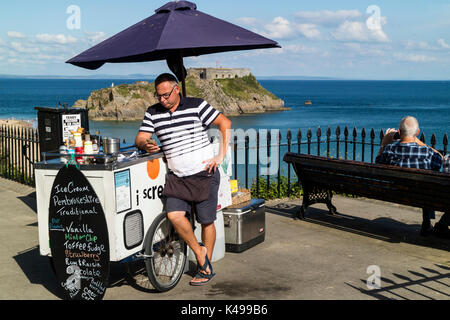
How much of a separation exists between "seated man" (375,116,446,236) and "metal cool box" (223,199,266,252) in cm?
187

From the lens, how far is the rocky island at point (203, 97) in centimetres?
9838

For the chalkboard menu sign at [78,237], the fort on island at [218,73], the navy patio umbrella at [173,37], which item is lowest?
the chalkboard menu sign at [78,237]

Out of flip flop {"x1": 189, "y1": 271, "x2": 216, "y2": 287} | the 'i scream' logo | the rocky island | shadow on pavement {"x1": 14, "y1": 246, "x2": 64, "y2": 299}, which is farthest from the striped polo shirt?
the rocky island

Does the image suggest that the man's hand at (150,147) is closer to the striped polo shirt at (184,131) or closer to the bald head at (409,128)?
the striped polo shirt at (184,131)

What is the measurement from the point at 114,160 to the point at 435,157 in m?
4.05

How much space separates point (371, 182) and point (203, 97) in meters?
105

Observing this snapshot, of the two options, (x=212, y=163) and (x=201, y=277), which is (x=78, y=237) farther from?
(x=212, y=163)

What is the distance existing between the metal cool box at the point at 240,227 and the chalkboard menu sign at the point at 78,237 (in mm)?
1916

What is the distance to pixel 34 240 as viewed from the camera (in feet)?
21.0

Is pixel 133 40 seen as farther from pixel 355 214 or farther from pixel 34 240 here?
pixel 355 214

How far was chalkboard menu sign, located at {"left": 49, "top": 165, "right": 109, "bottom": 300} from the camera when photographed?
425 centimetres

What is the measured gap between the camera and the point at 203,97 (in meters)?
110

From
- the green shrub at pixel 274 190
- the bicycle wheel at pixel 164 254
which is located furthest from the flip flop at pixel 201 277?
the green shrub at pixel 274 190
